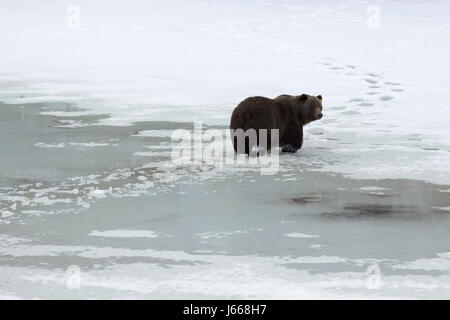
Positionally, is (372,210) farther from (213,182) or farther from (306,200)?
(213,182)

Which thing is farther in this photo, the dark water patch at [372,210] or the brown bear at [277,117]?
the brown bear at [277,117]

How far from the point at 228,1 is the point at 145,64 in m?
13.6

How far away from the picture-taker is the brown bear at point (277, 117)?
10.2m

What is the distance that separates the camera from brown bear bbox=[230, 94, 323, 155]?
33.3 feet

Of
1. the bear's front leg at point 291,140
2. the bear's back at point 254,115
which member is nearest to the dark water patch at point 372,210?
the bear's back at point 254,115

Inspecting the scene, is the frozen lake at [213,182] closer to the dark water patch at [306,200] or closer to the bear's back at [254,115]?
the dark water patch at [306,200]

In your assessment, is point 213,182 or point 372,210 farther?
point 213,182

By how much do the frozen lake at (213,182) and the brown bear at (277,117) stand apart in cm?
27

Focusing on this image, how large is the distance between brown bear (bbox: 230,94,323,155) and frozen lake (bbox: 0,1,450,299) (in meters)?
0.27

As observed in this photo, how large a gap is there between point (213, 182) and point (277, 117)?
6.67 ft

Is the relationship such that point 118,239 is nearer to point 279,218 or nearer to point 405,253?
point 279,218

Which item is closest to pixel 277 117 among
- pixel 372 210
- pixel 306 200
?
pixel 306 200

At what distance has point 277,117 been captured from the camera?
10.5 m

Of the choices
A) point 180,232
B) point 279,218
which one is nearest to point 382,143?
point 279,218
